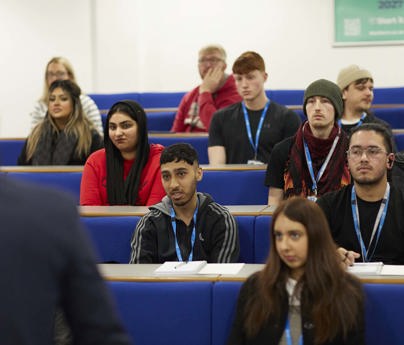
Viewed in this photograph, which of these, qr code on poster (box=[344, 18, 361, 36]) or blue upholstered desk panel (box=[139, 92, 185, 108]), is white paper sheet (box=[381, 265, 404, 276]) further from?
qr code on poster (box=[344, 18, 361, 36])

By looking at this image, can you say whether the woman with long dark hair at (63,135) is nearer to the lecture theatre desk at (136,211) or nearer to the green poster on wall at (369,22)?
the lecture theatre desk at (136,211)

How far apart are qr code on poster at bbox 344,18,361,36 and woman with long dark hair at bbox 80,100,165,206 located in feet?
14.3

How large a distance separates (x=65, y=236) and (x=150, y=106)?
6778mm

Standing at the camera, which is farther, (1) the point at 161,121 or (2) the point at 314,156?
(1) the point at 161,121

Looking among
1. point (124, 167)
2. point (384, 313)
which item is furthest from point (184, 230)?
point (384, 313)

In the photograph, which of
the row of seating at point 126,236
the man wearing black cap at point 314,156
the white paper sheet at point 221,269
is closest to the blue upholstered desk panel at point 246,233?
the row of seating at point 126,236

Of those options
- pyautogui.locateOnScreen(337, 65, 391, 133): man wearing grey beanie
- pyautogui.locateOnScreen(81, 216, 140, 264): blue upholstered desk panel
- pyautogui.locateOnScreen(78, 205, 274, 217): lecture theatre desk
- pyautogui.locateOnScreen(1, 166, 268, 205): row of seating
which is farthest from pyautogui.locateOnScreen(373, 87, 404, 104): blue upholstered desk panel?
pyautogui.locateOnScreen(81, 216, 140, 264): blue upholstered desk panel

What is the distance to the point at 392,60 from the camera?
27.0 feet

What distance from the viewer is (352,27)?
27.1 ft

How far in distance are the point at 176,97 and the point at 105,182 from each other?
3.81 m

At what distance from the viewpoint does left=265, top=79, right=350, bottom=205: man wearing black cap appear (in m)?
3.88

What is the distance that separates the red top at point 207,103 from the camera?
6.09m

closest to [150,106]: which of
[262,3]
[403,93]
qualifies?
[262,3]

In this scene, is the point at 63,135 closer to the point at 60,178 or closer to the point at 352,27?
the point at 60,178
